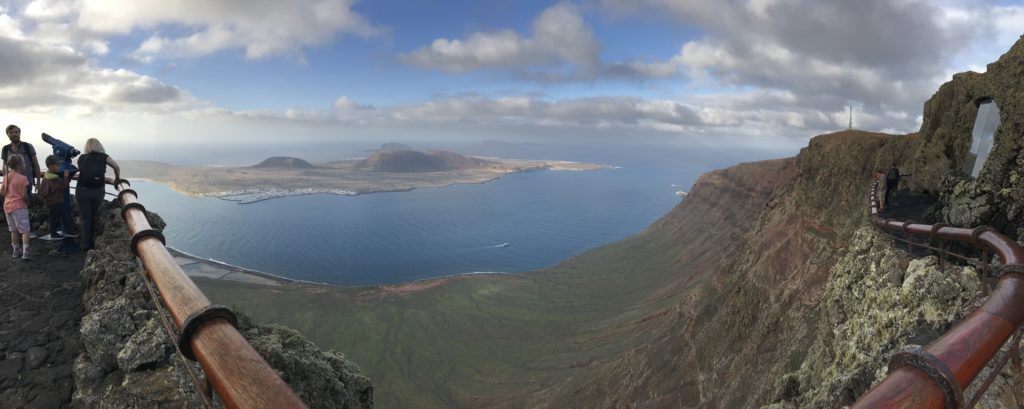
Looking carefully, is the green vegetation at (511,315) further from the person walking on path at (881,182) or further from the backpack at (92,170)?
the backpack at (92,170)

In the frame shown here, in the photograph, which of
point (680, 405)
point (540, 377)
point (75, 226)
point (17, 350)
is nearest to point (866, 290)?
point (17, 350)

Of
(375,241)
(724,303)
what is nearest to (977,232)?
(724,303)

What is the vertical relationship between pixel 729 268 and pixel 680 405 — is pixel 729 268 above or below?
above

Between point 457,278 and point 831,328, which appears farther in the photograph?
point 457,278

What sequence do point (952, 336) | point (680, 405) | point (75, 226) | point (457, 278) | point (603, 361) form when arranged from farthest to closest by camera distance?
point (457, 278) < point (603, 361) < point (680, 405) < point (75, 226) < point (952, 336)

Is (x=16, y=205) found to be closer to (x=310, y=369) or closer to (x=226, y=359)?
(x=310, y=369)

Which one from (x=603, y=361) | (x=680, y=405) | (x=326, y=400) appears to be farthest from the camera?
(x=603, y=361)

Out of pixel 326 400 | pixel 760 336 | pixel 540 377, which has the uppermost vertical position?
pixel 326 400

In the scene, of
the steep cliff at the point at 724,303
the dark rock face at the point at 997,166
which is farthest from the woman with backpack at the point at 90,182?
the dark rock face at the point at 997,166

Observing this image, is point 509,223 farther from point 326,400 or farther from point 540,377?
point 326,400
